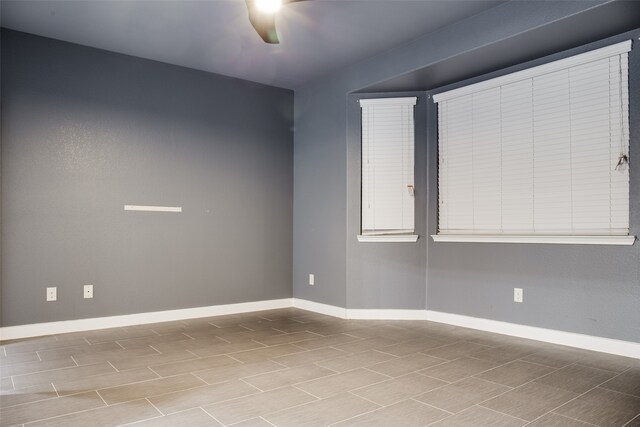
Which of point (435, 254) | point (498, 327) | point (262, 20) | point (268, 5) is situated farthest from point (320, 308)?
point (268, 5)

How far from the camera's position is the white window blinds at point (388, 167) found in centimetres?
441

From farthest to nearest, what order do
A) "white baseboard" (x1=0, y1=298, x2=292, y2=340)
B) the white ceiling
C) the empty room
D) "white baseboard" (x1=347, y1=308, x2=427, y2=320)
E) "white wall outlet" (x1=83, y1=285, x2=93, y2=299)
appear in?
"white baseboard" (x1=347, y1=308, x2=427, y2=320) < "white wall outlet" (x1=83, y1=285, x2=93, y2=299) < "white baseboard" (x1=0, y1=298, x2=292, y2=340) < the white ceiling < the empty room

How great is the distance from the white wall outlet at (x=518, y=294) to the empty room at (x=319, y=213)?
0.03 metres

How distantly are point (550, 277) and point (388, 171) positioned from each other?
1712mm

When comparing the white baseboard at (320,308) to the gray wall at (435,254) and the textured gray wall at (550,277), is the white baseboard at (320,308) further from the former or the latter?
the textured gray wall at (550,277)

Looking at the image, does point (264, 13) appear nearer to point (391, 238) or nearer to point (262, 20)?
point (262, 20)

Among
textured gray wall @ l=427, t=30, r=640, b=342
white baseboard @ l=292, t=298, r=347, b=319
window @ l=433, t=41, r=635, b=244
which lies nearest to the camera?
textured gray wall @ l=427, t=30, r=640, b=342

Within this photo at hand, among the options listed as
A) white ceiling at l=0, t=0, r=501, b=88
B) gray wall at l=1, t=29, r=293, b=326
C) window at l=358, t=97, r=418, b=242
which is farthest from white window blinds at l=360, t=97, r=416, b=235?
gray wall at l=1, t=29, r=293, b=326

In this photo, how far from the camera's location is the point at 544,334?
348cm

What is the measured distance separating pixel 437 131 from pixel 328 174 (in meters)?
1.17

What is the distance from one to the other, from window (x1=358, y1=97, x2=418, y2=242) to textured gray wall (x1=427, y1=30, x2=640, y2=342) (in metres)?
0.22

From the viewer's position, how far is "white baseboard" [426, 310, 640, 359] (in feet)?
10.1

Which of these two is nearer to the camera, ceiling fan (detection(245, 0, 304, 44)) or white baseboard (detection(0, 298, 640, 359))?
ceiling fan (detection(245, 0, 304, 44))

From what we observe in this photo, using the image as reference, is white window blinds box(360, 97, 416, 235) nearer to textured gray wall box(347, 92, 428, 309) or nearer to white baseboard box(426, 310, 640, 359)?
textured gray wall box(347, 92, 428, 309)
